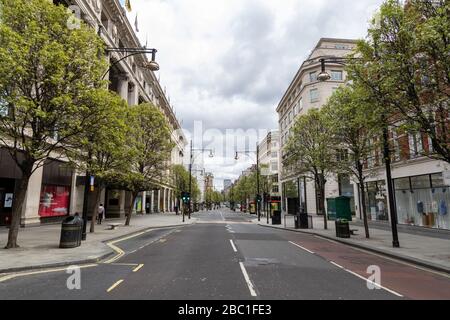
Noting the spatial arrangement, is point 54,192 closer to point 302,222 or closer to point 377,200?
point 302,222

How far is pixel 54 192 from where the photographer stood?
2461 cm

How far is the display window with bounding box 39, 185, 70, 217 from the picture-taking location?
23.2 m

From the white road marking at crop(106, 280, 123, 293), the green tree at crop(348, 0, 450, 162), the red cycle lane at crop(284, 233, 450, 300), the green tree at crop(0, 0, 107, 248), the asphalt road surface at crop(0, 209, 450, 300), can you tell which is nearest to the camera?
the asphalt road surface at crop(0, 209, 450, 300)

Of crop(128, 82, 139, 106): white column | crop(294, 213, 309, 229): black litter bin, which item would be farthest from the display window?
crop(294, 213, 309, 229): black litter bin

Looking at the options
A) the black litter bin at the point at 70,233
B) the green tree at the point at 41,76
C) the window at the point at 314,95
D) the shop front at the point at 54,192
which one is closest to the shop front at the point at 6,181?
the shop front at the point at 54,192

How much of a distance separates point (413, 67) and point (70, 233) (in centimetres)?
1496

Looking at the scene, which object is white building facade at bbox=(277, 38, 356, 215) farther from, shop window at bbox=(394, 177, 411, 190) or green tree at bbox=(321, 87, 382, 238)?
green tree at bbox=(321, 87, 382, 238)

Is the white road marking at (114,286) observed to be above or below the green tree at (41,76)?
below

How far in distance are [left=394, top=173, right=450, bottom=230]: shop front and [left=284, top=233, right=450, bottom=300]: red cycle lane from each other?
10.7 meters

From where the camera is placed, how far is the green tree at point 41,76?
11.2m

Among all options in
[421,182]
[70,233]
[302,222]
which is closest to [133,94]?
[302,222]

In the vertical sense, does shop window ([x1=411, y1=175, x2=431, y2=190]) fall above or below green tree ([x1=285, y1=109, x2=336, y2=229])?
below

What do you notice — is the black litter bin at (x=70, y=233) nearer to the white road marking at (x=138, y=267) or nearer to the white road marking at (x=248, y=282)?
the white road marking at (x=138, y=267)
